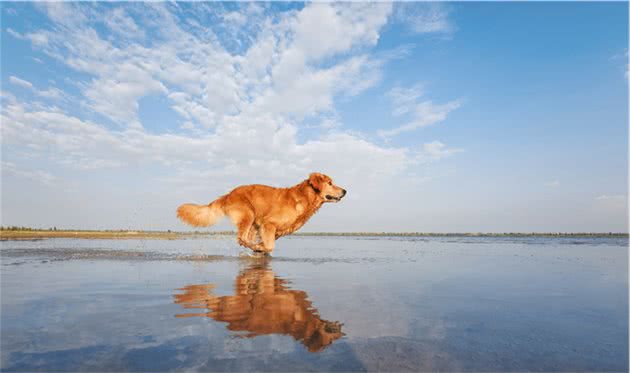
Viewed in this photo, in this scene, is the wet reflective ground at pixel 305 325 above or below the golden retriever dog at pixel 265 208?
below

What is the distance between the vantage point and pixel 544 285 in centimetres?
549

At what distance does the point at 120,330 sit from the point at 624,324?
4.39m

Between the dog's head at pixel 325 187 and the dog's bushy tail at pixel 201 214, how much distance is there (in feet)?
8.24

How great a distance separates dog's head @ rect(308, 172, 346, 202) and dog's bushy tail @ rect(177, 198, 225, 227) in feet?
8.24

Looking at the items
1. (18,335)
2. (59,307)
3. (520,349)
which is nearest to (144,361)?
(18,335)

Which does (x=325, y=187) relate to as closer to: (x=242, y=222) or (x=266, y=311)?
(x=242, y=222)

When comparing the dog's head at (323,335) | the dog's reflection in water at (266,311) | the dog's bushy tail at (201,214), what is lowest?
the dog's head at (323,335)

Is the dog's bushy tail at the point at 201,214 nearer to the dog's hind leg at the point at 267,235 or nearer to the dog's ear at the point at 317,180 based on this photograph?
the dog's hind leg at the point at 267,235

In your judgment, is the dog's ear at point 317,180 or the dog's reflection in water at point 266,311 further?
the dog's ear at point 317,180

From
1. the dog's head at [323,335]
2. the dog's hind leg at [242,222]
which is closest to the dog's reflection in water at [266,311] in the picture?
the dog's head at [323,335]

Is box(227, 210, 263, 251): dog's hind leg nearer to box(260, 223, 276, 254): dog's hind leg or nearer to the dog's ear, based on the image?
box(260, 223, 276, 254): dog's hind leg

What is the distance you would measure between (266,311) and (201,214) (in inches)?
250

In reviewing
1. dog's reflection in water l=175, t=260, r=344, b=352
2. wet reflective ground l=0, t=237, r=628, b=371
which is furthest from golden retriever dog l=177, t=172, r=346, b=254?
dog's reflection in water l=175, t=260, r=344, b=352

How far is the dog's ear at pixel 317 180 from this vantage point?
923cm
